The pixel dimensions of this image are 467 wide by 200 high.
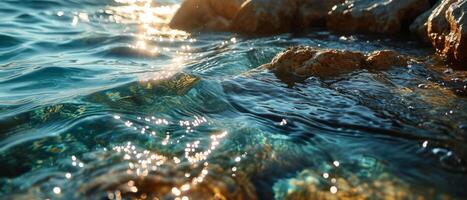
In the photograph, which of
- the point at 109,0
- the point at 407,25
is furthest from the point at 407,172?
the point at 109,0

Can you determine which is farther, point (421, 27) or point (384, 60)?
point (421, 27)

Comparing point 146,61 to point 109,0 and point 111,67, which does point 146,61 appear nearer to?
point 111,67

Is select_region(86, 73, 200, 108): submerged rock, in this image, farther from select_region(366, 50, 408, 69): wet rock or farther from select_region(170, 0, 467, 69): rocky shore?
select_region(170, 0, 467, 69): rocky shore

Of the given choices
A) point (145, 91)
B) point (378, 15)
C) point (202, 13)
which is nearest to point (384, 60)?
point (145, 91)

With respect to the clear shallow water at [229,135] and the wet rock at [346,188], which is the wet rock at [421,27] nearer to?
the clear shallow water at [229,135]

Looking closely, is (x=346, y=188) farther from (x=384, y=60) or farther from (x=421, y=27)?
(x=421, y=27)

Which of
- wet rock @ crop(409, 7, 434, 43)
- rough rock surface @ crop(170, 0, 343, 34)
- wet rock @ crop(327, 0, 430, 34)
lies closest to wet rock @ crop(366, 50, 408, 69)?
wet rock @ crop(409, 7, 434, 43)
